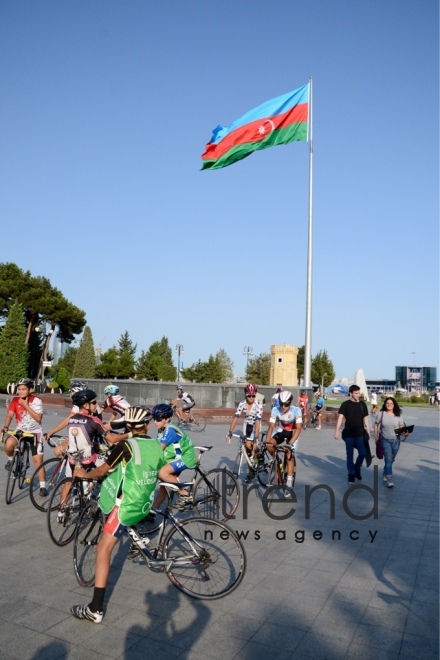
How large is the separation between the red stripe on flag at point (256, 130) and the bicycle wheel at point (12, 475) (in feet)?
57.4

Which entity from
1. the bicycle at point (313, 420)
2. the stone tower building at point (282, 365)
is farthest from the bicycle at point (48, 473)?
the stone tower building at point (282, 365)

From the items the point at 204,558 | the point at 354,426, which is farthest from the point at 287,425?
the point at 204,558

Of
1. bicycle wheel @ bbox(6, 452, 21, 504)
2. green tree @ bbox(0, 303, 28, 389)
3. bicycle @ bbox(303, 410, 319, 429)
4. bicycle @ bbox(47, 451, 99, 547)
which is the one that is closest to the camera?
bicycle @ bbox(47, 451, 99, 547)

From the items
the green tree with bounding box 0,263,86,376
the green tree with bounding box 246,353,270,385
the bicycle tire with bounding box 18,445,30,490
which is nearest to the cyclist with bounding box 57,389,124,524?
the bicycle tire with bounding box 18,445,30,490

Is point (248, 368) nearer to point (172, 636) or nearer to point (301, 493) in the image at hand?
point (301, 493)

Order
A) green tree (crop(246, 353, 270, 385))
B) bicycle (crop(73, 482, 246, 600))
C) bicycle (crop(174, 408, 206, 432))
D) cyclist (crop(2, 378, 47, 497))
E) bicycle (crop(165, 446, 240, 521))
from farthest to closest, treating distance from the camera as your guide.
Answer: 1. green tree (crop(246, 353, 270, 385))
2. bicycle (crop(174, 408, 206, 432))
3. cyclist (crop(2, 378, 47, 497))
4. bicycle (crop(165, 446, 240, 521))
5. bicycle (crop(73, 482, 246, 600))

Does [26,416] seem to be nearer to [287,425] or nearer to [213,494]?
[213,494]

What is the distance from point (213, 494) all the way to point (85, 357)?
54100 millimetres

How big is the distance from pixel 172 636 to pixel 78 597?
1.10 metres

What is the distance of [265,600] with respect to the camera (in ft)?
15.8

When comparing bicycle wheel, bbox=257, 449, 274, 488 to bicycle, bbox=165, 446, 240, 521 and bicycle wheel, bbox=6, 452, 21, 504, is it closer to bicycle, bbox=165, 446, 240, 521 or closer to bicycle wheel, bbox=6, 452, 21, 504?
bicycle, bbox=165, 446, 240, 521

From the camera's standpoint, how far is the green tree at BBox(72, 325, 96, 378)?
196 feet

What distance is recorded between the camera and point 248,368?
77250 mm

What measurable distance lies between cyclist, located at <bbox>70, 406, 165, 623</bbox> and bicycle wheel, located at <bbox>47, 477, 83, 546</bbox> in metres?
2.10
